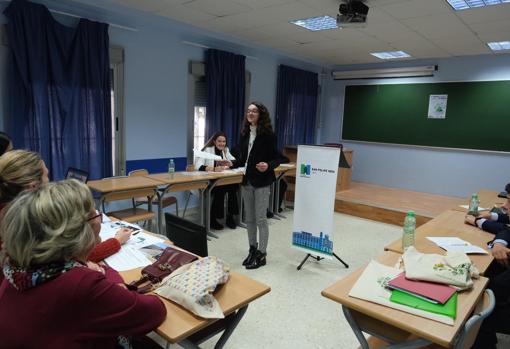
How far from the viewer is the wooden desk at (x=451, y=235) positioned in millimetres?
2021

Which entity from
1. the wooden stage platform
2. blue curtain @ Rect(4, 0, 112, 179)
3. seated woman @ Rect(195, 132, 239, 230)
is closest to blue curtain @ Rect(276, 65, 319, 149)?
the wooden stage platform

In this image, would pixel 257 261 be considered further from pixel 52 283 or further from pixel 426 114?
pixel 426 114

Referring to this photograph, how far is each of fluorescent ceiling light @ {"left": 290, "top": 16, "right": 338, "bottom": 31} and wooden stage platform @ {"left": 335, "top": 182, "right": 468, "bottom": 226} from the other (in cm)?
275

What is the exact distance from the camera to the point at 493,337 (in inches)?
69.4

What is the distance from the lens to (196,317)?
125cm

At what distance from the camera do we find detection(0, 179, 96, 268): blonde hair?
935 millimetres

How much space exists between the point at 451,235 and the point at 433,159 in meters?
4.84

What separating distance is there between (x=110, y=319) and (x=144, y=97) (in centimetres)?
410

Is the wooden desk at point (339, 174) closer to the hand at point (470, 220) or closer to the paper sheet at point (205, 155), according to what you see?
the paper sheet at point (205, 155)

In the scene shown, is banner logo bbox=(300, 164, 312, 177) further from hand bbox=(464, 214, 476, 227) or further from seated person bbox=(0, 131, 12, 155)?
seated person bbox=(0, 131, 12, 155)

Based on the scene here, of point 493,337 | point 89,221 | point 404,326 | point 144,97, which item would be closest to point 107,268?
point 89,221

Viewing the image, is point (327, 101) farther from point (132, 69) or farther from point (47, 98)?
point (47, 98)

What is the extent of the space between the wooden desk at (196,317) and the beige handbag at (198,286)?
2 cm

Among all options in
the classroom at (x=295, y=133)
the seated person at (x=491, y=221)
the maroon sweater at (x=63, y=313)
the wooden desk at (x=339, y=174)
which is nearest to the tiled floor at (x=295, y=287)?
the classroom at (x=295, y=133)
